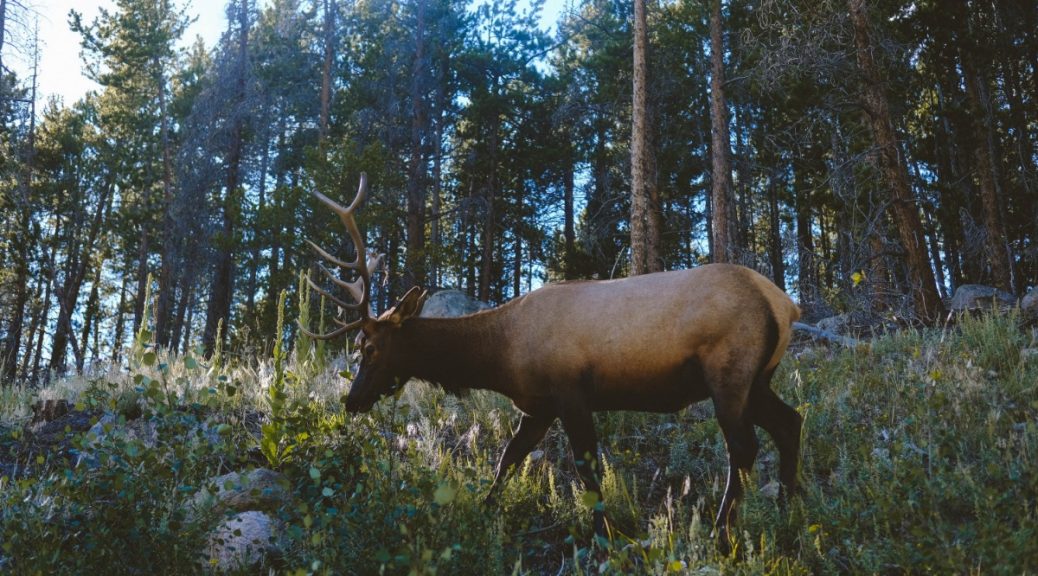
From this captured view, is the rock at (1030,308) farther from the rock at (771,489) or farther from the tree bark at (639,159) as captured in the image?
the rock at (771,489)

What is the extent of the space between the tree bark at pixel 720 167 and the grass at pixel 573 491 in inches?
264

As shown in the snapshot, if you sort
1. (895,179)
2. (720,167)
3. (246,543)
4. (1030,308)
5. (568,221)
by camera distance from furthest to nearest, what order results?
(568,221), (720,167), (895,179), (1030,308), (246,543)

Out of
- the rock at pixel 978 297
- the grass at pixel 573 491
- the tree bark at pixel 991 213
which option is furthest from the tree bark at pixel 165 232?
the tree bark at pixel 991 213

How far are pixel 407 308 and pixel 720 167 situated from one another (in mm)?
10293

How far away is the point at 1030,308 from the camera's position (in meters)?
9.69

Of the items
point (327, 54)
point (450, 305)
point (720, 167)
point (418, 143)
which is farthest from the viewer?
point (327, 54)

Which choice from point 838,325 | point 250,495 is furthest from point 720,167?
point 250,495

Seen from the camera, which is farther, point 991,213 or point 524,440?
Answer: point 991,213


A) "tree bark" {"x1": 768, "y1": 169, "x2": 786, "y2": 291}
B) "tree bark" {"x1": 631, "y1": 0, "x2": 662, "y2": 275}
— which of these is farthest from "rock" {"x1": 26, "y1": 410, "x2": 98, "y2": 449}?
"tree bark" {"x1": 768, "y1": 169, "x2": 786, "y2": 291}

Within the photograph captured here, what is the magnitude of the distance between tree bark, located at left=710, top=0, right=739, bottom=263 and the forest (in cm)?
9

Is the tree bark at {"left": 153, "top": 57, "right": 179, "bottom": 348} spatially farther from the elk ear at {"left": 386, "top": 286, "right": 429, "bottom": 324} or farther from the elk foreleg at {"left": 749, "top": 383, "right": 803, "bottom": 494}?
the elk foreleg at {"left": 749, "top": 383, "right": 803, "bottom": 494}

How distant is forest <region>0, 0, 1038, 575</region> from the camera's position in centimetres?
367

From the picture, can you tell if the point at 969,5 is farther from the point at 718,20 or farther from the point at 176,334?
the point at 176,334

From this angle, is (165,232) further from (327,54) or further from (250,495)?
(250,495)
